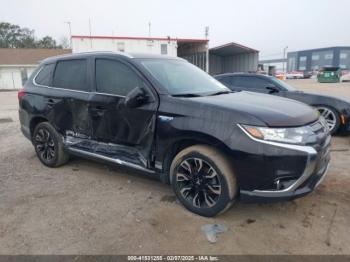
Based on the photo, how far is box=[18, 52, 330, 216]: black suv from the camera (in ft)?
9.45

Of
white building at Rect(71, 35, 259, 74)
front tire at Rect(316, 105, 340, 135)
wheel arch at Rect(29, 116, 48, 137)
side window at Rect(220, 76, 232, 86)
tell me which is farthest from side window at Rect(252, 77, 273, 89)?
white building at Rect(71, 35, 259, 74)

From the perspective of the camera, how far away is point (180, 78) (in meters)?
4.00

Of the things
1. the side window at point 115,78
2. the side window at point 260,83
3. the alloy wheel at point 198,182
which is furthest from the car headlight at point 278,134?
the side window at point 260,83

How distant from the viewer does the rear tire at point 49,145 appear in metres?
4.76

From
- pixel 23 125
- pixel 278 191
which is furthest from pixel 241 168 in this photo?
pixel 23 125

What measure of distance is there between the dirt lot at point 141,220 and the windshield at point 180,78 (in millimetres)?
1397

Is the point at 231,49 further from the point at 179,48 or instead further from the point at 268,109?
the point at 268,109

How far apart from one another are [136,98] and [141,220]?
1376mm

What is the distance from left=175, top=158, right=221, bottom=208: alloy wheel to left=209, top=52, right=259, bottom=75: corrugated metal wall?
21.5m

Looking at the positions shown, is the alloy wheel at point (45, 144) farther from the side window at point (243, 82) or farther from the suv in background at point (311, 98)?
the side window at point (243, 82)

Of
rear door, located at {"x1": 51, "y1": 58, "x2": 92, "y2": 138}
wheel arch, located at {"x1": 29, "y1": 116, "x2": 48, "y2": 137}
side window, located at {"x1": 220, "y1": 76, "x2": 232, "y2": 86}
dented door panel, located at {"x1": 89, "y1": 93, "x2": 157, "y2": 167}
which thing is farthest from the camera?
side window, located at {"x1": 220, "y1": 76, "x2": 232, "y2": 86}

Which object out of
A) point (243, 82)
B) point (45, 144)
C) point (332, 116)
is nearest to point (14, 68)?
point (243, 82)

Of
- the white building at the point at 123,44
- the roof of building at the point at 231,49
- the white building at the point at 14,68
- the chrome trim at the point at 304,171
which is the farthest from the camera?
the white building at the point at 14,68

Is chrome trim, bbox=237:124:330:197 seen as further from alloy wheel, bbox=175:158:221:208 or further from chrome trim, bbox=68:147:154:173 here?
chrome trim, bbox=68:147:154:173
